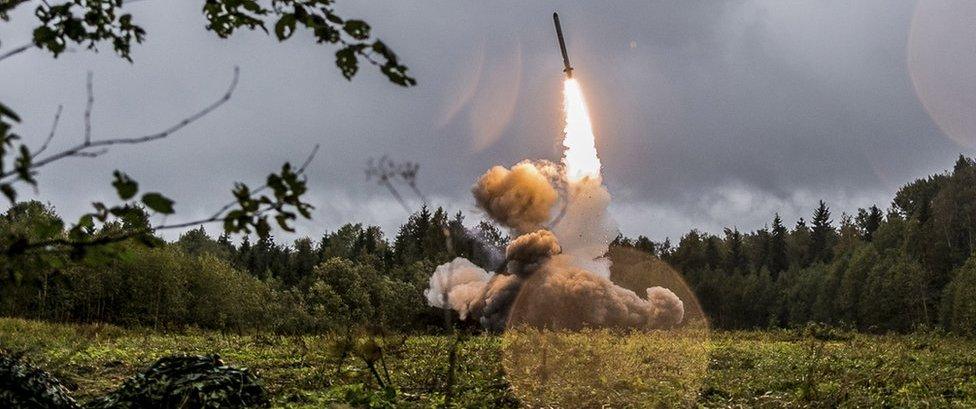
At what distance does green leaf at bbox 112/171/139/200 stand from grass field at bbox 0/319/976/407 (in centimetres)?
688

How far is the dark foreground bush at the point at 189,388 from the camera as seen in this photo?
9.45m

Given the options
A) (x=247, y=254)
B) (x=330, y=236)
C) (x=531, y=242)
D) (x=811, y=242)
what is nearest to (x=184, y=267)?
(x=531, y=242)

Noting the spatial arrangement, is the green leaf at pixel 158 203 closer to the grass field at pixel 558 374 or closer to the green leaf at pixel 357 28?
the green leaf at pixel 357 28

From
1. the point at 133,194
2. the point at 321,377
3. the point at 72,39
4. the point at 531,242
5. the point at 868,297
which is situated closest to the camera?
the point at 133,194

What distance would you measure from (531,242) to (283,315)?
24.2 meters

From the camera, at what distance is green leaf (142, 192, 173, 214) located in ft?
8.89

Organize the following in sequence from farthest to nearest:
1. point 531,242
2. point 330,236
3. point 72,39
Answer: point 330,236 < point 531,242 < point 72,39

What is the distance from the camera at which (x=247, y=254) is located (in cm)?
10081

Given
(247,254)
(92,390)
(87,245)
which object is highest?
(247,254)

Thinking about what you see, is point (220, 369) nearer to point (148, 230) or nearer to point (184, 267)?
point (148, 230)

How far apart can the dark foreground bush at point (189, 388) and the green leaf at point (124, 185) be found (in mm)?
6735

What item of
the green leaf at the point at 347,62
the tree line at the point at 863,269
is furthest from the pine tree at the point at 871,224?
the green leaf at the point at 347,62

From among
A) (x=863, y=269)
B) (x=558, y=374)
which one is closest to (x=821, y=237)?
(x=863, y=269)

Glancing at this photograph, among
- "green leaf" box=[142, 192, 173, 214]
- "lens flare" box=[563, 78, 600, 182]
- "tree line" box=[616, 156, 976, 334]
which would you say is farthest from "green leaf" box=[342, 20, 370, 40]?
"tree line" box=[616, 156, 976, 334]
